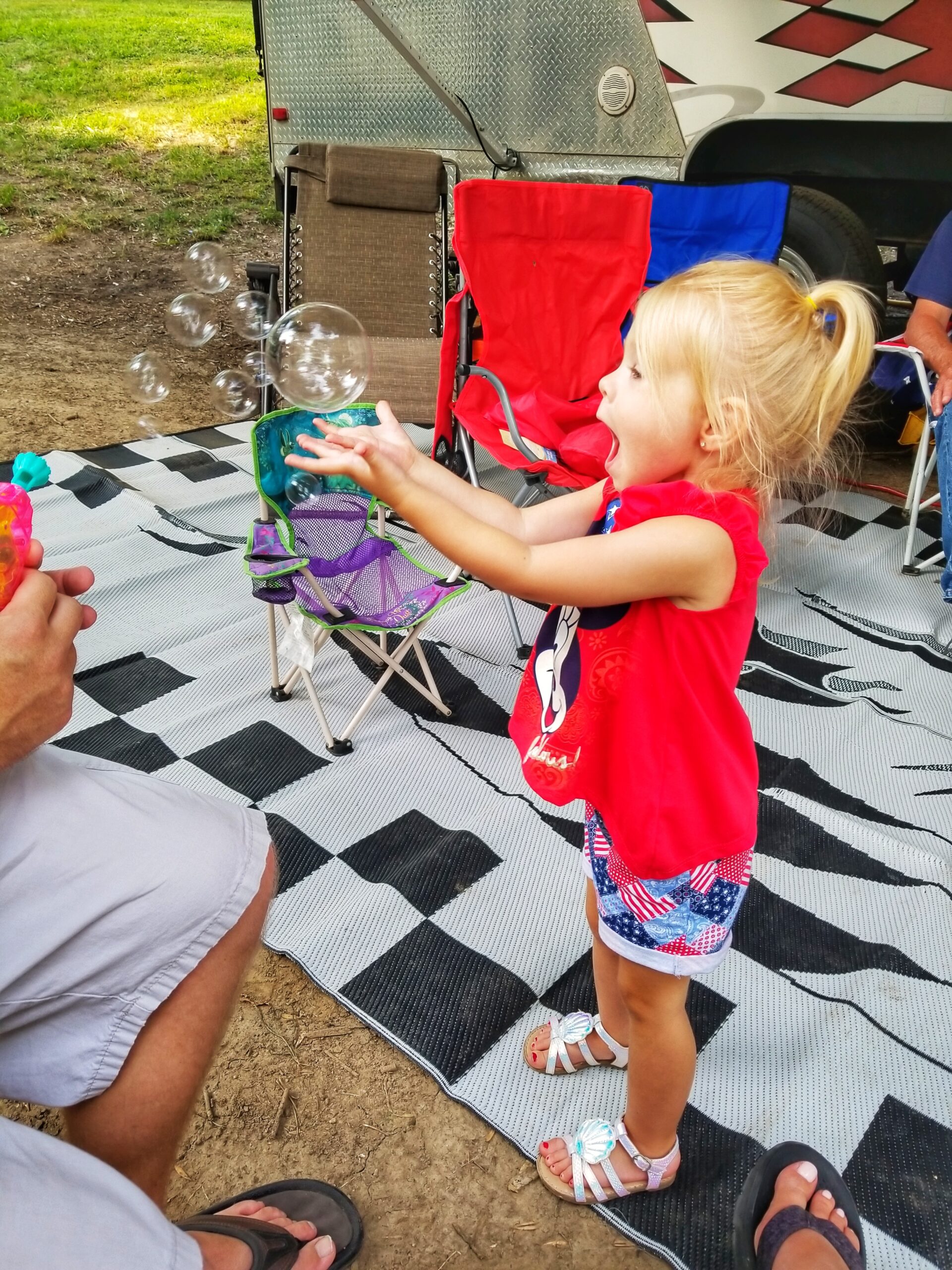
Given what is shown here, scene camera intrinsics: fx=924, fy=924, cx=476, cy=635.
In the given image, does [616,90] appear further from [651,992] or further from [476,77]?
[651,992]

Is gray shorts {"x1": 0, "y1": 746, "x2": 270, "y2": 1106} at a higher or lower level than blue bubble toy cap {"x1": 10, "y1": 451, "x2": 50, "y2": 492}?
higher

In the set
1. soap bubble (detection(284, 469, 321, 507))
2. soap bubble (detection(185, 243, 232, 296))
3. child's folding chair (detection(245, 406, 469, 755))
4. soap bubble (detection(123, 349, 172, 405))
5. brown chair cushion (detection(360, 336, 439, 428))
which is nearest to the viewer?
child's folding chair (detection(245, 406, 469, 755))

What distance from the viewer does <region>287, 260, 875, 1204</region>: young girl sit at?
3.56 feet

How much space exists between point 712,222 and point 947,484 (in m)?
1.35

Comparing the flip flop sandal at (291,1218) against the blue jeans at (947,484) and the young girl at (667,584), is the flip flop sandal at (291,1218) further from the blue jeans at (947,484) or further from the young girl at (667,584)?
the blue jeans at (947,484)

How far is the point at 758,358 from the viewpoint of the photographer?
42.9 inches

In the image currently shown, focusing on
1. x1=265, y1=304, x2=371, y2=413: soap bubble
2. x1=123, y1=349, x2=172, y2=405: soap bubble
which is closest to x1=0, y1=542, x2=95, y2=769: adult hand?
x1=265, y1=304, x2=371, y2=413: soap bubble

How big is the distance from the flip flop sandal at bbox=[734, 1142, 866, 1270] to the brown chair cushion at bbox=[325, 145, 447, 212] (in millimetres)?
3862

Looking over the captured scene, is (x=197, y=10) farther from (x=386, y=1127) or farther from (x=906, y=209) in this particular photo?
(x=386, y=1127)

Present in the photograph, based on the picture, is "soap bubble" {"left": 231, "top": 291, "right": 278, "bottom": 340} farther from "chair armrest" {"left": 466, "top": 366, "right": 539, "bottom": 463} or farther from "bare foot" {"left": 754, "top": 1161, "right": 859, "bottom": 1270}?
"bare foot" {"left": 754, "top": 1161, "right": 859, "bottom": 1270}

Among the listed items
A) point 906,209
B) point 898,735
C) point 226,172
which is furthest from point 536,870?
point 226,172

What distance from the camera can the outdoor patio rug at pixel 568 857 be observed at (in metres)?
1.55

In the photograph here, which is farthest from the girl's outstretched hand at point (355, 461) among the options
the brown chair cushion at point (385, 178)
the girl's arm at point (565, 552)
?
the brown chair cushion at point (385, 178)

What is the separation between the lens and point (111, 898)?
103 centimetres
